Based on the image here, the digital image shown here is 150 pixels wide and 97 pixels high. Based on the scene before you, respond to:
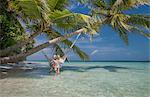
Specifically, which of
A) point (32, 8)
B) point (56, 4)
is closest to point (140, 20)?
point (56, 4)

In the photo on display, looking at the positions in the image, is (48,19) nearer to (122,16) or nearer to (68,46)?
(68,46)

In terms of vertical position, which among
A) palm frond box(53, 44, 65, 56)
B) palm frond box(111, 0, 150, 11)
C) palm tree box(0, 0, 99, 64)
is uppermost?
palm frond box(111, 0, 150, 11)

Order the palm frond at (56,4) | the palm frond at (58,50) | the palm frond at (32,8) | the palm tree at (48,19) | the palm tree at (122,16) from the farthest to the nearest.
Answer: the palm frond at (58,50) < the palm tree at (122,16) < the palm frond at (56,4) < the palm tree at (48,19) < the palm frond at (32,8)

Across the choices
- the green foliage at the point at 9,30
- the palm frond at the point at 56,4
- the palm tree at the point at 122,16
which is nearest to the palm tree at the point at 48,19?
the palm frond at the point at 56,4

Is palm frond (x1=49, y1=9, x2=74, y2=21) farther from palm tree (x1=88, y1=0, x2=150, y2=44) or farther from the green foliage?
the green foliage

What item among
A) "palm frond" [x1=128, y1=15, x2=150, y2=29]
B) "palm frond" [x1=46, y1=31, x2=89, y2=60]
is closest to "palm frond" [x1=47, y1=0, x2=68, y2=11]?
"palm frond" [x1=46, y1=31, x2=89, y2=60]

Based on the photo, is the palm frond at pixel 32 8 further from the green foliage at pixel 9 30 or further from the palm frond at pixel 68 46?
the green foliage at pixel 9 30

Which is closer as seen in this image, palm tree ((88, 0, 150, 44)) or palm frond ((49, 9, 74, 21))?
palm frond ((49, 9, 74, 21))

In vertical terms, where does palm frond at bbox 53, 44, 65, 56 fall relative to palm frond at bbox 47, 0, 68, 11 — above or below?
below

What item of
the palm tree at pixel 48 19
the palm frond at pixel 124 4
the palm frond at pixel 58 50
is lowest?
the palm frond at pixel 58 50

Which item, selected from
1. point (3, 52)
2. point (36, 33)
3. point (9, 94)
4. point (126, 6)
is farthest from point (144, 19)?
point (9, 94)

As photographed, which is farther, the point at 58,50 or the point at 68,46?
the point at 58,50

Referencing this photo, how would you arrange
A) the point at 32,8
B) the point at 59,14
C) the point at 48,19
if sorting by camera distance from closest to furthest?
the point at 32,8
the point at 59,14
the point at 48,19

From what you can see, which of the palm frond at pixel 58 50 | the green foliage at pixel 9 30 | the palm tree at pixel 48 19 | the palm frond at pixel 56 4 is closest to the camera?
the palm tree at pixel 48 19
